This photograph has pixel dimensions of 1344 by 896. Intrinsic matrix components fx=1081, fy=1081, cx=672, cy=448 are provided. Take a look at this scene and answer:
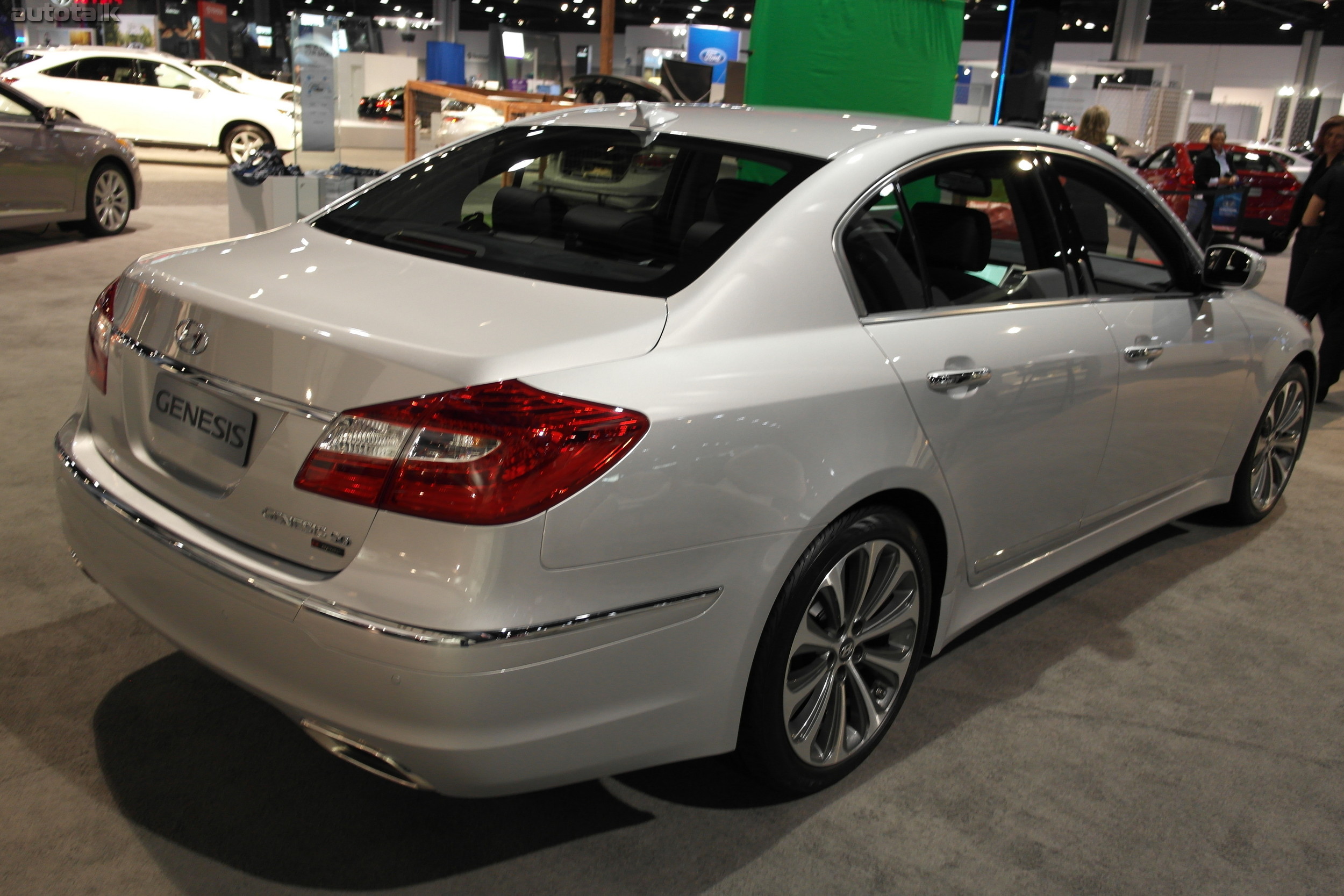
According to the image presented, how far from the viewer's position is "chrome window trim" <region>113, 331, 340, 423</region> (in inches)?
67.9

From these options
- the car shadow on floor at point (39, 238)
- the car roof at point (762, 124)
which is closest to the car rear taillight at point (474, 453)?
the car roof at point (762, 124)

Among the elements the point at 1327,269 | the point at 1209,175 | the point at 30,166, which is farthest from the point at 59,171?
the point at 1209,175

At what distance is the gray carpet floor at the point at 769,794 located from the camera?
2.05 metres

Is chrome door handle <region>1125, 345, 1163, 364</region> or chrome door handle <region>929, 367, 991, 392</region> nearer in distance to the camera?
chrome door handle <region>929, 367, 991, 392</region>

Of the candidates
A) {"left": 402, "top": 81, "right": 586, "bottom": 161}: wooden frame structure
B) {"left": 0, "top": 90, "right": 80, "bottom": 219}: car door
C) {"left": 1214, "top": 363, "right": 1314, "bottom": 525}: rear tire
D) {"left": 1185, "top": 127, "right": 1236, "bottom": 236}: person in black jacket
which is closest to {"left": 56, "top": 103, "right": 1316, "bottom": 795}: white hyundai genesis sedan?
{"left": 1214, "top": 363, "right": 1314, "bottom": 525}: rear tire

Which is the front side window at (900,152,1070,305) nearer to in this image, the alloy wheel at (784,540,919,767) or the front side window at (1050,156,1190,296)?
the front side window at (1050,156,1190,296)

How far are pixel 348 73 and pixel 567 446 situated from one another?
33.1 feet

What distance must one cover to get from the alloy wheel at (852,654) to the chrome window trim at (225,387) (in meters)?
0.98

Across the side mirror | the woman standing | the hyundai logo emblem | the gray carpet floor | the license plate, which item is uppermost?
the woman standing

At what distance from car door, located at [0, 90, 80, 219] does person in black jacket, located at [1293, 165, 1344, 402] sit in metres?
8.84

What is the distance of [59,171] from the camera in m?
8.70

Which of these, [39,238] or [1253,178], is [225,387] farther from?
[1253,178]

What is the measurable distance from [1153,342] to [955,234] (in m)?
0.77

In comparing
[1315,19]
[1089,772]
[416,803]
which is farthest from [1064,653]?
[1315,19]
